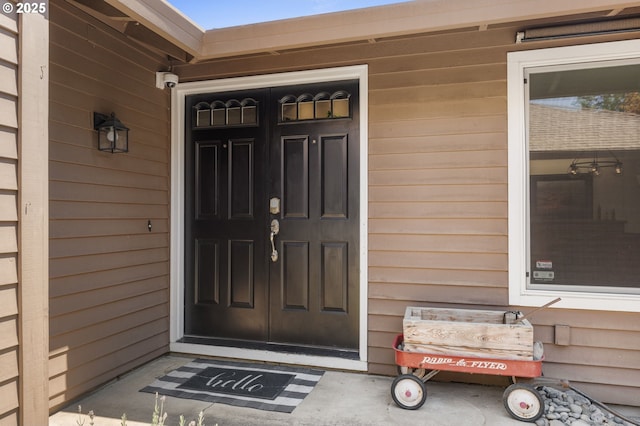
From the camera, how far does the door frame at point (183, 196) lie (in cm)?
296

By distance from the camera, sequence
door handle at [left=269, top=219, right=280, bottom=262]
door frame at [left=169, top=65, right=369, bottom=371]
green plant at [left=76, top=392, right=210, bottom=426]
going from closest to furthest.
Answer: green plant at [left=76, top=392, right=210, bottom=426] < door frame at [left=169, top=65, right=369, bottom=371] < door handle at [left=269, top=219, right=280, bottom=262]

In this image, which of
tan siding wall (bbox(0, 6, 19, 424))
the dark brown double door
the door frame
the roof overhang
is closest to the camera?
tan siding wall (bbox(0, 6, 19, 424))

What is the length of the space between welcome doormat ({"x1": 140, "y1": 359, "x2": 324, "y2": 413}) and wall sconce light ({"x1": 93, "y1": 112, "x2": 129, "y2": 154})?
1.61 meters

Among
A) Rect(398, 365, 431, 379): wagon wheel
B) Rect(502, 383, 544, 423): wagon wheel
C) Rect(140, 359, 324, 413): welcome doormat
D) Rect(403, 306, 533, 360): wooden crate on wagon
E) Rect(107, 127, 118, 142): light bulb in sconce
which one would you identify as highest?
Rect(107, 127, 118, 142): light bulb in sconce

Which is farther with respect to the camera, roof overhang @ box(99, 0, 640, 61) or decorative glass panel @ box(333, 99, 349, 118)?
decorative glass panel @ box(333, 99, 349, 118)

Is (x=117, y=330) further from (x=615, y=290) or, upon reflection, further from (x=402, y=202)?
(x=615, y=290)

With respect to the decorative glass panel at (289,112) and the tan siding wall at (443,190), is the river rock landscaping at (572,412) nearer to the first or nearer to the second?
the tan siding wall at (443,190)

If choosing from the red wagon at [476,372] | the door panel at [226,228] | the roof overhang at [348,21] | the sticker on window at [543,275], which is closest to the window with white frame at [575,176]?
the sticker on window at [543,275]

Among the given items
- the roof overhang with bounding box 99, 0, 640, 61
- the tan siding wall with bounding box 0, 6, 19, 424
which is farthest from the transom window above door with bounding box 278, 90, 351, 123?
the tan siding wall with bounding box 0, 6, 19, 424

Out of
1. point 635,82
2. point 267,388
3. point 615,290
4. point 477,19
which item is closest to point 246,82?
point 477,19

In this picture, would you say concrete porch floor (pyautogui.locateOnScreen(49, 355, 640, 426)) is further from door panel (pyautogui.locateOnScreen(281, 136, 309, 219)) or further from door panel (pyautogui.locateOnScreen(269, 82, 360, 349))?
door panel (pyautogui.locateOnScreen(281, 136, 309, 219))

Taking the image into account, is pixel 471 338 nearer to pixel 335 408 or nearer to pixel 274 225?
pixel 335 408

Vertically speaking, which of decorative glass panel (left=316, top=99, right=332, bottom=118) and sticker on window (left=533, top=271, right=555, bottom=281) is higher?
decorative glass panel (left=316, top=99, right=332, bottom=118)

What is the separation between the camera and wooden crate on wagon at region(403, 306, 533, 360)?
2.25m
